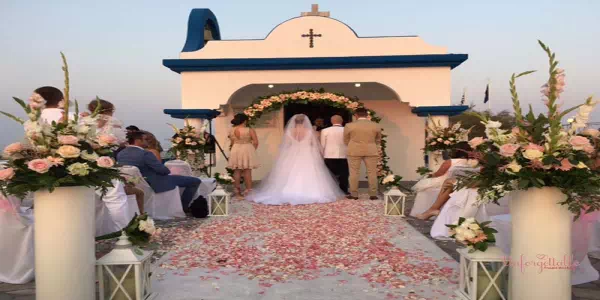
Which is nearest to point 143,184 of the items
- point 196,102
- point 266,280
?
point 266,280

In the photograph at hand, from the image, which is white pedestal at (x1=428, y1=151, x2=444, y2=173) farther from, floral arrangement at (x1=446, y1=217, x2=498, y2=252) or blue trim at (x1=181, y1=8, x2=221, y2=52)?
floral arrangement at (x1=446, y1=217, x2=498, y2=252)

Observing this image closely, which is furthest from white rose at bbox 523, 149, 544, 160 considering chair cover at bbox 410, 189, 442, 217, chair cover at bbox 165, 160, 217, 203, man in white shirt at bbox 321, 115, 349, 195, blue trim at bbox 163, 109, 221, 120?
blue trim at bbox 163, 109, 221, 120

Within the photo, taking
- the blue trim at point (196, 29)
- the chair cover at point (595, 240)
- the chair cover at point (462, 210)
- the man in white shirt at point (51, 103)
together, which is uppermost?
the blue trim at point (196, 29)

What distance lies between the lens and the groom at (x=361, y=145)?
388 inches

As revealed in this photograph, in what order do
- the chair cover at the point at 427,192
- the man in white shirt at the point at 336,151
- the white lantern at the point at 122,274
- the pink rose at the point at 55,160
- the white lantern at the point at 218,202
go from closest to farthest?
the pink rose at the point at 55,160 < the white lantern at the point at 122,274 < the chair cover at the point at 427,192 < the white lantern at the point at 218,202 < the man in white shirt at the point at 336,151

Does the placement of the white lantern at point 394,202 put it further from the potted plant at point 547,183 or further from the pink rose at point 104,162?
the pink rose at point 104,162

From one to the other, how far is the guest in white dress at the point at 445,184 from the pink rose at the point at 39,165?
5.48 m

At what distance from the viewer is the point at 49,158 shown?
135 inches

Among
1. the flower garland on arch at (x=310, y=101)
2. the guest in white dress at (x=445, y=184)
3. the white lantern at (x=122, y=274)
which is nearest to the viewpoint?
the white lantern at (x=122, y=274)

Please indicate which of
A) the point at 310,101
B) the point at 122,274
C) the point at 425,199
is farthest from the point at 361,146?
the point at 122,274

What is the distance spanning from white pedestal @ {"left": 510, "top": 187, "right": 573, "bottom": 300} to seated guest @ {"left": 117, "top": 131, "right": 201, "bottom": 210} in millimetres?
5389

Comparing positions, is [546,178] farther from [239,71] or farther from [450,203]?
[239,71]

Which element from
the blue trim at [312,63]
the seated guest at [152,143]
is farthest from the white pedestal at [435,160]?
the seated guest at [152,143]

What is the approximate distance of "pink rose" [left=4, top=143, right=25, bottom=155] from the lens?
136 inches
